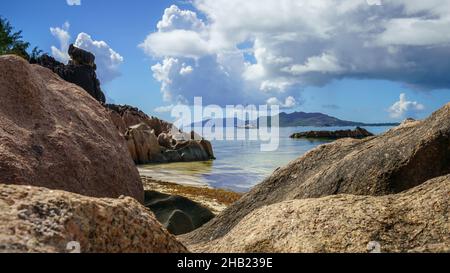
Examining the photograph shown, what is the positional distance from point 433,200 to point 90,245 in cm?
334

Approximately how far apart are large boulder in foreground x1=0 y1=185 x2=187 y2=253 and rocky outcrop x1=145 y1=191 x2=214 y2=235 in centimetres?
732

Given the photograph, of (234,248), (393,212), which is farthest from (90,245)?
(393,212)

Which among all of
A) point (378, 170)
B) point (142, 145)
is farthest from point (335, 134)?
point (378, 170)

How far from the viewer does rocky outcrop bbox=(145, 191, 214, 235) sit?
37.4ft

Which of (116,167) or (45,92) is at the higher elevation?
(45,92)

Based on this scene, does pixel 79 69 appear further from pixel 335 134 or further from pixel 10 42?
pixel 335 134

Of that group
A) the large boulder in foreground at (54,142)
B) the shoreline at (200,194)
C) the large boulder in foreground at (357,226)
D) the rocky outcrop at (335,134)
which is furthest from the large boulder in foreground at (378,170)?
the rocky outcrop at (335,134)

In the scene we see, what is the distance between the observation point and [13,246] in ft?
9.60

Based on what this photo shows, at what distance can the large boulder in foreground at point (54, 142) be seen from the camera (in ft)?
28.1

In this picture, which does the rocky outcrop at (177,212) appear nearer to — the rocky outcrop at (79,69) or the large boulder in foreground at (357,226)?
the large boulder in foreground at (357,226)

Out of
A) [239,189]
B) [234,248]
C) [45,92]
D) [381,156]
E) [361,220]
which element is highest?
[45,92]

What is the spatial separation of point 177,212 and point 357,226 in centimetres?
752
